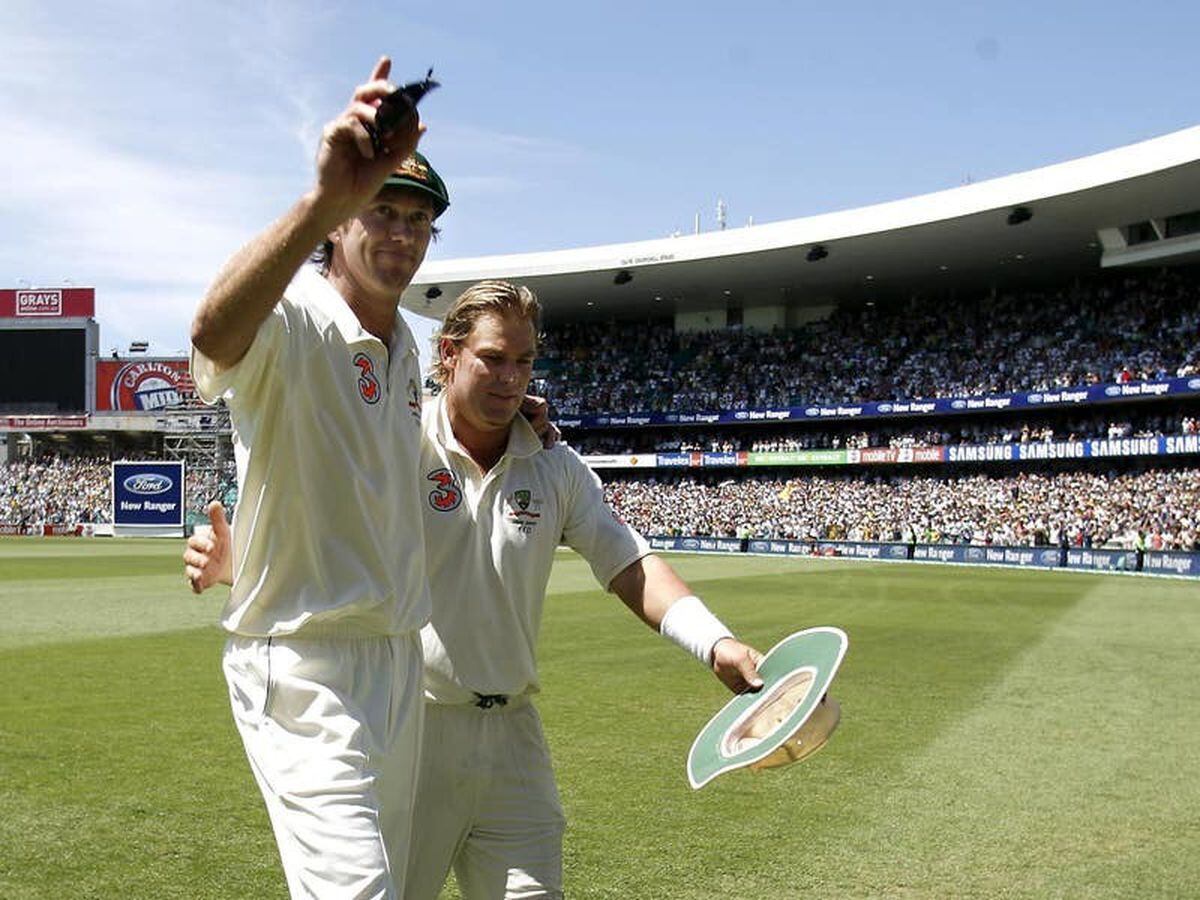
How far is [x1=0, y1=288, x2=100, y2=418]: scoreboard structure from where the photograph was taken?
2896 inches

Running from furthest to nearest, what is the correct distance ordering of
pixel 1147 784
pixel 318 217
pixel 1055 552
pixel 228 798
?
pixel 1055 552 < pixel 1147 784 < pixel 228 798 < pixel 318 217

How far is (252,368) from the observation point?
8.80ft

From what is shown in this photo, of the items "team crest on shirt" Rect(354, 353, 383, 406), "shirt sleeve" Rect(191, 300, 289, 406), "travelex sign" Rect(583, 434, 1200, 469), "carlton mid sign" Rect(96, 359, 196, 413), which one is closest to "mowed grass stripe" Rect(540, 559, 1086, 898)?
"team crest on shirt" Rect(354, 353, 383, 406)

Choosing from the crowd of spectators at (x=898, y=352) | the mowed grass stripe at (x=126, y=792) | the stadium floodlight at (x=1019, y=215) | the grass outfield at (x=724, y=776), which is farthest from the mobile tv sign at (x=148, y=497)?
the mowed grass stripe at (x=126, y=792)

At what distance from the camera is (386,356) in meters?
3.06

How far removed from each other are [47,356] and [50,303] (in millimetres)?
3255

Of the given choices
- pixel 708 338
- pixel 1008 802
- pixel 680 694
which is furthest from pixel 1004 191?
pixel 1008 802

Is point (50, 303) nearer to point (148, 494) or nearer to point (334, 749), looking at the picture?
point (148, 494)

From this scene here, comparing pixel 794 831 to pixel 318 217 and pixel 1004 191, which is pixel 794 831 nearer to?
pixel 318 217

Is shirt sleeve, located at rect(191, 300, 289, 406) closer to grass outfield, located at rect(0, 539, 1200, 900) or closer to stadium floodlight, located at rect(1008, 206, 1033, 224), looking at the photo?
grass outfield, located at rect(0, 539, 1200, 900)

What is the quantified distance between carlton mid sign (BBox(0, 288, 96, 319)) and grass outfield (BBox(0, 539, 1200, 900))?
61.7 metres

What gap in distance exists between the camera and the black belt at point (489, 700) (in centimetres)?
358

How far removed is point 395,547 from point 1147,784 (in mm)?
7024

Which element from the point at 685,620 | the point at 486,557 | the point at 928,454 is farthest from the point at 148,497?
the point at 685,620
